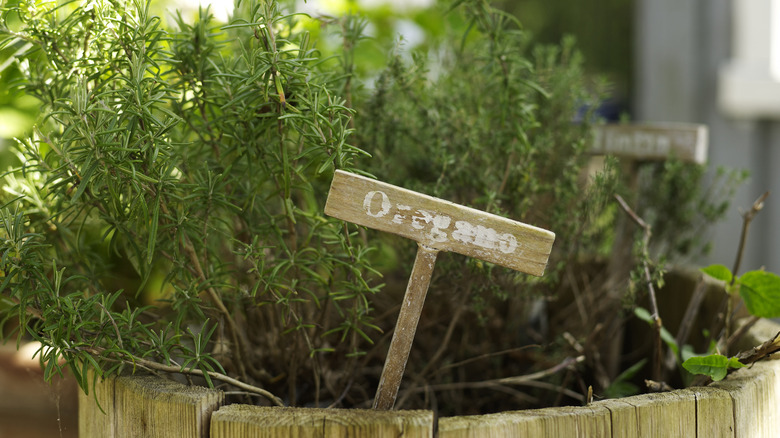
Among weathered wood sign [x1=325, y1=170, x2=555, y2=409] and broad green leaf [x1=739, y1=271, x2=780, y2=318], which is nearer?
weathered wood sign [x1=325, y1=170, x2=555, y2=409]

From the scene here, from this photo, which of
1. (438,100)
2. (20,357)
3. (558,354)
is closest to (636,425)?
(558,354)

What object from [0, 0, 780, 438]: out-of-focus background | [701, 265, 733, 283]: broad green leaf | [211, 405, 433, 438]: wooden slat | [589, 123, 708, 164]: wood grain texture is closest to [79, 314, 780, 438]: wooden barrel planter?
[211, 405, 433, 438]: wooden slat

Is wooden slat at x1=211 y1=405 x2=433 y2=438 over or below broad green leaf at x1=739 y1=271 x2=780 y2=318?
below

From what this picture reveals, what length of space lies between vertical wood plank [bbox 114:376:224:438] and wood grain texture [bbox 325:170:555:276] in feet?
0.73

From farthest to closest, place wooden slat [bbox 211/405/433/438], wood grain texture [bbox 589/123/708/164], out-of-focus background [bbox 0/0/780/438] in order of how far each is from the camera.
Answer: out-of-focus background [bbox 0/0/780/438] < wood grain texture [bbox 589/123/708/164] < wooden slat [bbox 211/405/433/438]

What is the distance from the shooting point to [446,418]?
56 cm

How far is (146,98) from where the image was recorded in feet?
1.94

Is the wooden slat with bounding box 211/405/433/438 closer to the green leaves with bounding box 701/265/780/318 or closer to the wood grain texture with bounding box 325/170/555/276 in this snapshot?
the wood grain texture with bounding box 325/170/555/276

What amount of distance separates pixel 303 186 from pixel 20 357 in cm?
78

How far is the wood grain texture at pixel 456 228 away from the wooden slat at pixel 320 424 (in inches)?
6.0

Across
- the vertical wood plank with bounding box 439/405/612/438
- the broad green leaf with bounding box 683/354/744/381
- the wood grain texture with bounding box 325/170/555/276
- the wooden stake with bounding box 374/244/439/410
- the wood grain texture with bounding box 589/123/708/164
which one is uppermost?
the wood grain texture with bounding box 589/123/708/164

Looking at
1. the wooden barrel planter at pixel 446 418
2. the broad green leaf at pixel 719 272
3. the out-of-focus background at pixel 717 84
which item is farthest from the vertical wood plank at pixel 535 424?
the out-of-focus background at pixel 717 84

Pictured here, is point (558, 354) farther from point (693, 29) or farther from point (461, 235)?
point (693, 29)

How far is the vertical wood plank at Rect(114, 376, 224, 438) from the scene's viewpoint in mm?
575
